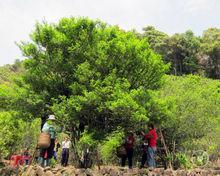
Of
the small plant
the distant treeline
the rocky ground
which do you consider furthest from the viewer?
the distant treeline

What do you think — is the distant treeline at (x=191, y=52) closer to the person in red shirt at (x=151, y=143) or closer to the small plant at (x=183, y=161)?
the small plant at (x=183, y=161)

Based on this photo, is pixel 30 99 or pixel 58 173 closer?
pixel 58 173

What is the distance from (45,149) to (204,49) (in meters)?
35.7

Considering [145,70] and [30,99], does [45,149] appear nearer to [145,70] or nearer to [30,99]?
[30,99]

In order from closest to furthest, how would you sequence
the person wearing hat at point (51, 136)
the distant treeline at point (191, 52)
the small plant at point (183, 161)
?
the person wearing hat at point (51, 136), the small plant at point (183, 161), the distant treeline at point (191, 52)

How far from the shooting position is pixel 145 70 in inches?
561

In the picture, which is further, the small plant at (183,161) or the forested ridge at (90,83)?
the small plant at (183,161)

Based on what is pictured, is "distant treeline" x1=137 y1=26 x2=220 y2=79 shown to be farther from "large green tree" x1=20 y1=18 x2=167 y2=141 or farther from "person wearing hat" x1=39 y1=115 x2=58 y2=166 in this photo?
"person wearing hat" x1=39 y1=115 x2=58 y2=166

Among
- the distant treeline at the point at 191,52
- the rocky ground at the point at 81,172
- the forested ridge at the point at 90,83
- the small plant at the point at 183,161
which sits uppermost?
the distant treeline at the point at 191,52

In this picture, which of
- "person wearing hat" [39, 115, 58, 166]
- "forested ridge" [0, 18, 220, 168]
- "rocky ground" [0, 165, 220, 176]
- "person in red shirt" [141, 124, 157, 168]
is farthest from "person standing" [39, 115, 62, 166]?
"person in red shirt" [141, 124, 157, 168]

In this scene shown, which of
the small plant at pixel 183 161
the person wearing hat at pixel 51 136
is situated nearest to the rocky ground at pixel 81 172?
the person wearing hat at pixel 51 136

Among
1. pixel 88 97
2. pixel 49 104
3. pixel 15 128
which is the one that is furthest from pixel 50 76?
pixel 15 128

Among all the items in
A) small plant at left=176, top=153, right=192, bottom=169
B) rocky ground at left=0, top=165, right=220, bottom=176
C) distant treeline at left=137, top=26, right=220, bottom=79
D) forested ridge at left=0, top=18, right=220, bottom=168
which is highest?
distant treeline at left=137, top=26, right=220, bottom=79

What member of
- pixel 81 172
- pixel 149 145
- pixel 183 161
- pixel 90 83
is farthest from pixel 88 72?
pixel 183 161
